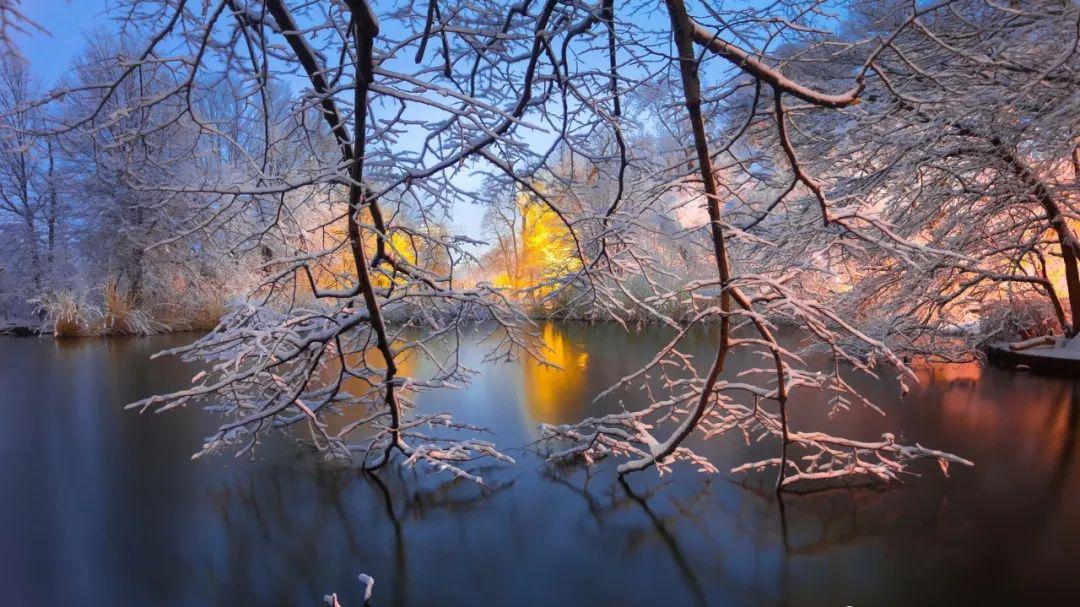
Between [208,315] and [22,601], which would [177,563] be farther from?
[208,315]

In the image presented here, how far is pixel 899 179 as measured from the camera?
3736 millimetres

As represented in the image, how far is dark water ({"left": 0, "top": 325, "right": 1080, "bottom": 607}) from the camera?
4.34ft

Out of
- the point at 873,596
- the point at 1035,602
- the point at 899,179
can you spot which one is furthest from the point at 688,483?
the point at 899,179

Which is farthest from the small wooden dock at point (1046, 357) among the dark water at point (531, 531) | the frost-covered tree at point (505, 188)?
the frost-covered tree at point (505, 188)

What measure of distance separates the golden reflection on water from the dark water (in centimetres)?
33

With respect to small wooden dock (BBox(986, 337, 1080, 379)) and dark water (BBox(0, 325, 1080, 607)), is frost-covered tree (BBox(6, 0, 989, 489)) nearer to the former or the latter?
dark water (BBox(0, 325, 1080, 607))

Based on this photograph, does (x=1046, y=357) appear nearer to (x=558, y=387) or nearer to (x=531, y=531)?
(x=558, y=387)

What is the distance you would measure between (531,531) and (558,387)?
81.0 inches

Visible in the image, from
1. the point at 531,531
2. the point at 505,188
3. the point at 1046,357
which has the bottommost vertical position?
the point at 531,531

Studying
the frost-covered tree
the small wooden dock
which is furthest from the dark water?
the small wooden dock

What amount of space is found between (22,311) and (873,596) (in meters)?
10.9

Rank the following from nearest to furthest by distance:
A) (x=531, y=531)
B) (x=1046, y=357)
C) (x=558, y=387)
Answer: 1. (x=531, y=531)
2. (x=558, y=387)
3. (x=1046, y=357)

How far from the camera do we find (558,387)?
3684 millimetres

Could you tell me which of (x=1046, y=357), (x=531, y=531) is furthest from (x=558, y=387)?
(x=1046, y=357)
